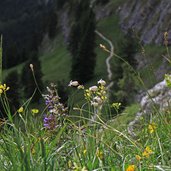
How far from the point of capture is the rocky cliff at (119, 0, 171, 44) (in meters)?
79.3

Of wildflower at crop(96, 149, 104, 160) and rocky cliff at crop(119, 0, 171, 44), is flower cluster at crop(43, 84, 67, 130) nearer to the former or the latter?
wildflower at crop(96, 149, 104, 160)

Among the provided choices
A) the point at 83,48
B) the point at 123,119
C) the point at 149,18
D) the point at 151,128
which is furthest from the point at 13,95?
the point at 83,48

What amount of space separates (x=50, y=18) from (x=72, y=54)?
41.7m

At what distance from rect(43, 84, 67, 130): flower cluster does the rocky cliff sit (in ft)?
221

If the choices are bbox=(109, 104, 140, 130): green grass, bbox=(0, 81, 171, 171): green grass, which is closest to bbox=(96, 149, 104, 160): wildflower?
bbox=(0, 81, 171, 171): green grass

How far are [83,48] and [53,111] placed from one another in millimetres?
97555

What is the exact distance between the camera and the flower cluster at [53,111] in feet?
15.2

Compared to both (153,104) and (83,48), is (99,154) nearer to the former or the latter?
(153,104)

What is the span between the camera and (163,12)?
8062cm

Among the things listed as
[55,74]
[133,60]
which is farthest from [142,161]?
[55,74]

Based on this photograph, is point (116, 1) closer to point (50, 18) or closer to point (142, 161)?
point (50, 18)

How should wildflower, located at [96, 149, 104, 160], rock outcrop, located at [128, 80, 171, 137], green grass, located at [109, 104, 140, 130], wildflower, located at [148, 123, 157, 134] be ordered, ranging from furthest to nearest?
green grass, located at [109, 104, 140, 130] → rock outcrop, located at [128, 80, 171, 137] → wildflower, located at [148, 123, 157, 134] → wildflower, located at [96, 149, 104, 160]

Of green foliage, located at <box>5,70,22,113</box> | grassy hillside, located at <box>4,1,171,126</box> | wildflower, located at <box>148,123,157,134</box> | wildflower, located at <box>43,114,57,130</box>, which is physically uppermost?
wildflower, located at <box>43,114,57,130</box>

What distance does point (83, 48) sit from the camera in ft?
334
